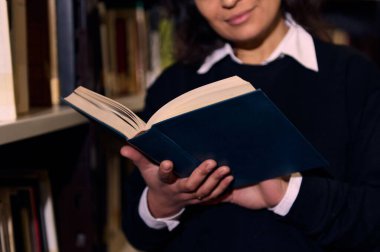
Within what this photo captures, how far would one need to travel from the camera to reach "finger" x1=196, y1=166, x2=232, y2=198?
2.87ft

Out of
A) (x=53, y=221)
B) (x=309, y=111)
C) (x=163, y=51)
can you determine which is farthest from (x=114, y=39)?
(x=309, y=111)

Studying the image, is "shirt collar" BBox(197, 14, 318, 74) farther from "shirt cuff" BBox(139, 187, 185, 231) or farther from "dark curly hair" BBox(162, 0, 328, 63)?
"shirt cuff" BBox(139, 187, 185, 231)

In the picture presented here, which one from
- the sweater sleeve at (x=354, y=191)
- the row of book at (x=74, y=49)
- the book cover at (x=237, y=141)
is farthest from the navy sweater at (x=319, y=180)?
the row of book at (x=74, y=49)

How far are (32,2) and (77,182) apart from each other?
398 millimetres

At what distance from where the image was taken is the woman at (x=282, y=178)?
0.95 meters

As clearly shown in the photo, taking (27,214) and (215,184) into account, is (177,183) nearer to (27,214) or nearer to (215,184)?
(215,184)

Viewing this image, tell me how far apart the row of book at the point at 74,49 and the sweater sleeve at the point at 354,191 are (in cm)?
53

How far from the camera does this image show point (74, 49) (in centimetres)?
123

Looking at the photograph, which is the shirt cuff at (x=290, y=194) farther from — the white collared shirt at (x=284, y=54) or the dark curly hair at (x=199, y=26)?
the dark curly hair at (x=199, y=26)

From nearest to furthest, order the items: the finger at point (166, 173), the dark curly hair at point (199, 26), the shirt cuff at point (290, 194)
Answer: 1. the finger at point (166, 173)
2. the shirt cuff at point (290, 194)
3. the dark curly hair at point (199, 26)

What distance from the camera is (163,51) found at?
174 cm

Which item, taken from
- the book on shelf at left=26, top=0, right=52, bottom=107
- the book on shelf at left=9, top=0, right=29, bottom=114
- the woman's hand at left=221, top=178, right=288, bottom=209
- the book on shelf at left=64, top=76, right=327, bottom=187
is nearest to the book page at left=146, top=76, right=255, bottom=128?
the book on shelf at left=64, top=76, right=327, bottom=187

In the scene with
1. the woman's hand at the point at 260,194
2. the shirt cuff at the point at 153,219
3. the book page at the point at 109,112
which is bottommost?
the shirt cuff at the point at 153,219

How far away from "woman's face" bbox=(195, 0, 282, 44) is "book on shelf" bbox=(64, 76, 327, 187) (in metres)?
0.30
